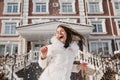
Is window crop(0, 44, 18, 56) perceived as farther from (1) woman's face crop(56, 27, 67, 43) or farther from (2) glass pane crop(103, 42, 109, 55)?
(1) woman's face crop(56, 27, 67, 43)

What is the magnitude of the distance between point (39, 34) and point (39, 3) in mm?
4161

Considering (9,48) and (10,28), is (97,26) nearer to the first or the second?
(10,28)

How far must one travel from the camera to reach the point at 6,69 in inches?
536

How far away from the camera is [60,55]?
13.4ft

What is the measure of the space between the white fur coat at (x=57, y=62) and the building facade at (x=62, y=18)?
48.4ft

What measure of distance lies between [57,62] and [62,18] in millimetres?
16738

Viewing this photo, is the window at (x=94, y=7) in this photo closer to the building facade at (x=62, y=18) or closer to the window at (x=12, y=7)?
the building facade at (x=62, y=18)

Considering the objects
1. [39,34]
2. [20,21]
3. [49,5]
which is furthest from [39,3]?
[39,34]

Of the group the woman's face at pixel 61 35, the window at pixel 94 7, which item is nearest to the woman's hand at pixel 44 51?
the woman's face at pixel 61 35

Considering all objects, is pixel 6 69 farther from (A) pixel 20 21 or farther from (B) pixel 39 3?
(B) pixel 39 3

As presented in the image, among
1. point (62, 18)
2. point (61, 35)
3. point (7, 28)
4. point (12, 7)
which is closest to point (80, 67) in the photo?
point (61, 35)

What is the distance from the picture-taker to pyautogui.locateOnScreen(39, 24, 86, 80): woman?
13.0 feet

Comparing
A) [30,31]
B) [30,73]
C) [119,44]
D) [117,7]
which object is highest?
[117,7]

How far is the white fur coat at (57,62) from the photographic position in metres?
3.93
